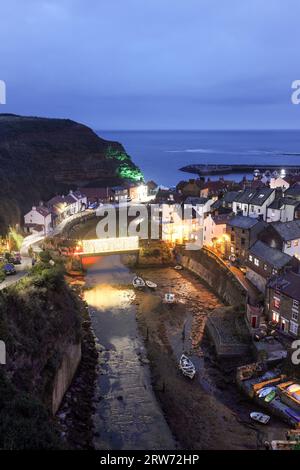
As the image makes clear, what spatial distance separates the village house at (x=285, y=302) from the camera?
89.6 ft

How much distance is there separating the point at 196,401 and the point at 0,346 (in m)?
10.9

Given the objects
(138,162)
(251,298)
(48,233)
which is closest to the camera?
(251,298)

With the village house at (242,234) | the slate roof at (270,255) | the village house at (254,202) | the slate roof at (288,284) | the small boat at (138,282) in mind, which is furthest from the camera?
the village house at (254,202)

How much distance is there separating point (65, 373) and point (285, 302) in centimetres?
1471

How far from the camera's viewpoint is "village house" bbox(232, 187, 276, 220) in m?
46.9

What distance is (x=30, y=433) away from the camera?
523 inches

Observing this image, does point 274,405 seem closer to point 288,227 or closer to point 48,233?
point 288,227

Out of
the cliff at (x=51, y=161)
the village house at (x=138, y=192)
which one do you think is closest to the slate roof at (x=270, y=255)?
the cliff at (x=51, y=161)

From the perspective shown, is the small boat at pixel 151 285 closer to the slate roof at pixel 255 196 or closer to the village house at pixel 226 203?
the village house at pixel 226 203

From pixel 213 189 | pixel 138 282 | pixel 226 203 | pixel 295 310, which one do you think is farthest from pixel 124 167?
pixel 295 310

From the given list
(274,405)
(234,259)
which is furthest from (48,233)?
(274,405)

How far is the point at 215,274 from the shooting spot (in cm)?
3972

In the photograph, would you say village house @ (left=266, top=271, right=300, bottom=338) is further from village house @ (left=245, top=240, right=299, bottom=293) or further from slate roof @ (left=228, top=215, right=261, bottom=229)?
slate roof @ (left=228, top=215, right=261, bottom=229)

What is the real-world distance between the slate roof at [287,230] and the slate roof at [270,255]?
2070mm
